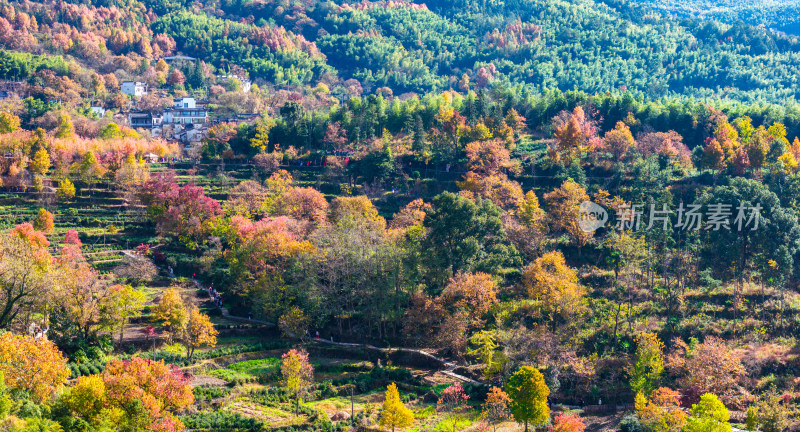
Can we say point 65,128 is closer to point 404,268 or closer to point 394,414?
point 404,268

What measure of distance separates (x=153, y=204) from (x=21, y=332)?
20.4 metres

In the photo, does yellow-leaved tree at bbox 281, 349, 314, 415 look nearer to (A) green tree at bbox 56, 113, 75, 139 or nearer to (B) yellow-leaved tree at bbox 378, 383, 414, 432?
(B) yellow-leaved tree at bbox 378, 383, 414, 432

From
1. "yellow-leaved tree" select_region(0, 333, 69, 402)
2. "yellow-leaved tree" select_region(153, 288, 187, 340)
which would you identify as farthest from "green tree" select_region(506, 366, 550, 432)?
"yellow-leaved tree" select_region(0, 333, 69, 402)

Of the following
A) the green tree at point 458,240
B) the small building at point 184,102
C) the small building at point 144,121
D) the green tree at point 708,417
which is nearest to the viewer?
the green tree at point 708,417

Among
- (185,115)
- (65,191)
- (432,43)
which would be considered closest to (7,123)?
(65,191)

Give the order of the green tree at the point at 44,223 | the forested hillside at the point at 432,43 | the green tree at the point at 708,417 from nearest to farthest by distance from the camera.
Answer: the green tree at the point at 708,417 → the green tree at the point at 44,223 → the forested hillside at the point at 432,43

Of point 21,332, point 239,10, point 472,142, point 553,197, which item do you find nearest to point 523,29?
point 239,10

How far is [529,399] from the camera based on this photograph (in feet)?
107

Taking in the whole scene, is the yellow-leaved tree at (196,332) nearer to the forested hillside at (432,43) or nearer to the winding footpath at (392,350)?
the winding footpath at (392,350)

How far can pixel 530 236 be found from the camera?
48.7m

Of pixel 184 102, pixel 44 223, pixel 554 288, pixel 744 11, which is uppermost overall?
pixel 744 11

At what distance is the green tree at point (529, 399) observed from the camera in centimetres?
3231

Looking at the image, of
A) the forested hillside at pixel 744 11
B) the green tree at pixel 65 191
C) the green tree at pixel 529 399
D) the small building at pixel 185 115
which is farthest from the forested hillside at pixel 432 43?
the green tree at pixel 529 399

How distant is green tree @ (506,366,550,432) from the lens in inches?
1272
